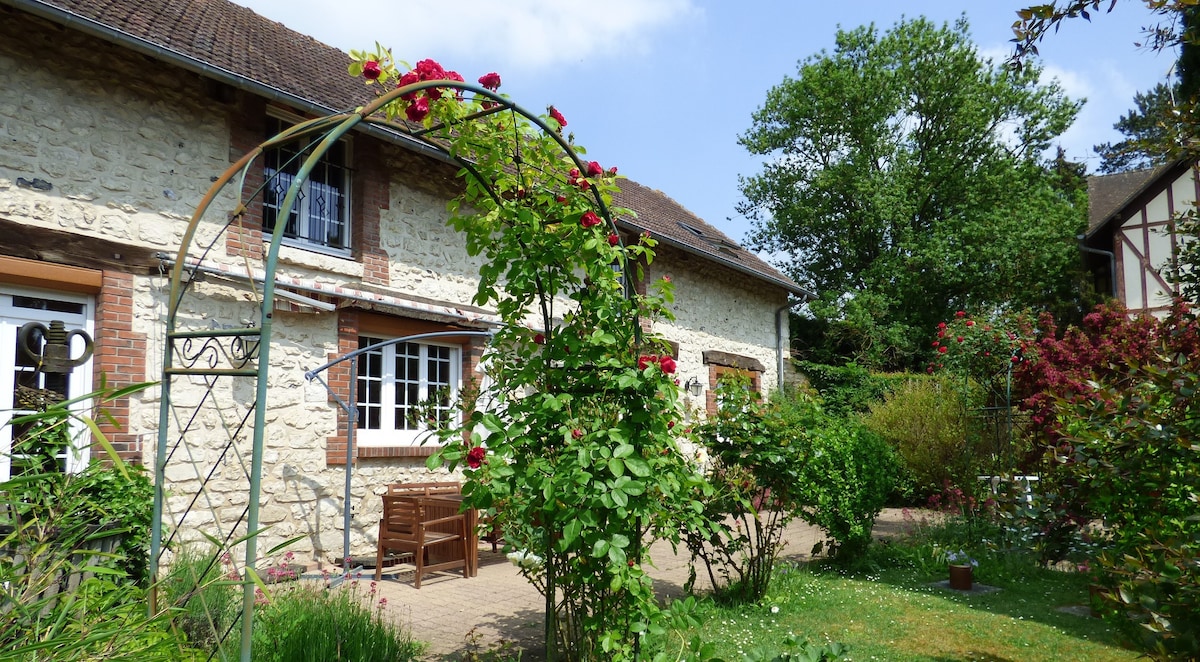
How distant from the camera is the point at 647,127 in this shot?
7.82 m

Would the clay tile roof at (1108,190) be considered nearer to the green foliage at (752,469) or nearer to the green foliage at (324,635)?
the green foliage at (752,469)

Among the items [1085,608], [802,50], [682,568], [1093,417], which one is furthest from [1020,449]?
[802,50]

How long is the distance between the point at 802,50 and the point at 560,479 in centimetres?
2339

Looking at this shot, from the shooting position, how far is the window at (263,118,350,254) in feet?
23.6

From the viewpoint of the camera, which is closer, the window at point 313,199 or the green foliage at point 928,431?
the window at point 313,199

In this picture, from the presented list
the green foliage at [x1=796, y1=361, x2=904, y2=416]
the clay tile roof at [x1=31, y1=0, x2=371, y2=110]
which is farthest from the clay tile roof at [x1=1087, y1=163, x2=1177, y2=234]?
the clay tile roof at [x1=31, y1=0, x2=371, y2=110]

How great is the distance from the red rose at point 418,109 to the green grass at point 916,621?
294cm

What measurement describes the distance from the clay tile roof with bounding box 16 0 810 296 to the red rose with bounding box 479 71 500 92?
12.3ft

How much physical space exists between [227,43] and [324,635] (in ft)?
19.1

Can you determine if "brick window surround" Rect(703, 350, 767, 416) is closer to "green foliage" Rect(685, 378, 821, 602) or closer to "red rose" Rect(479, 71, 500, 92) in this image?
"green foliage" Rect(685, 378, 821, 602)

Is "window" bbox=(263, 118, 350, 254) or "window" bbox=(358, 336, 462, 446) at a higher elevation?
"window" bbox=(263, 118, 350, 254)

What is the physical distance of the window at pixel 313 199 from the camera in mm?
7191

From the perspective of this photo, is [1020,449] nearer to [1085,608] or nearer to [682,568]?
[1085,608]

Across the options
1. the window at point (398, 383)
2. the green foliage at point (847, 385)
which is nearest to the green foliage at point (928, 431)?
the green foliage at point (847, 385)
